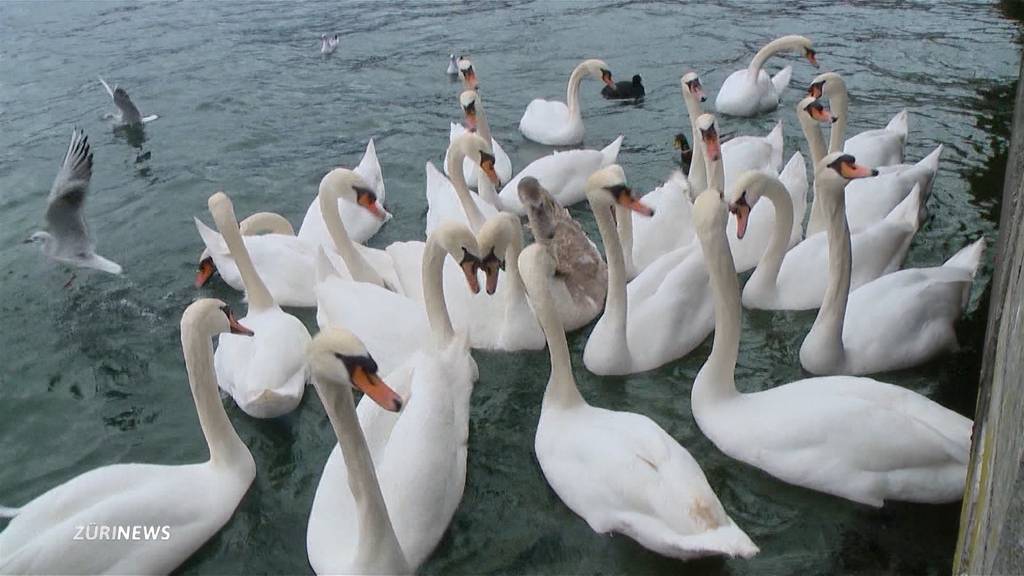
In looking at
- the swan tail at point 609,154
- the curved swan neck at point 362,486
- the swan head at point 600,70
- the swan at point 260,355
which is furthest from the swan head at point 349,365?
the swan head at point 600,70

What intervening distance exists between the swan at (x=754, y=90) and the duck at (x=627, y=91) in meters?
1.31

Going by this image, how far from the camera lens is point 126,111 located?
1314cm

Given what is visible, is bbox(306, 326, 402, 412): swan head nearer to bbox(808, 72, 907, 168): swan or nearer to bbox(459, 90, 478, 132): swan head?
bbox(808, 72, 907, 168): swan

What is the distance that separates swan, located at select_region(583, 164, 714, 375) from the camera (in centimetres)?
625

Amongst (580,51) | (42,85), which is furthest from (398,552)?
(42,85)

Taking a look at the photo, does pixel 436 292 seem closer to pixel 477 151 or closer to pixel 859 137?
pixel 477 151

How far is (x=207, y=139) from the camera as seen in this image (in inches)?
505

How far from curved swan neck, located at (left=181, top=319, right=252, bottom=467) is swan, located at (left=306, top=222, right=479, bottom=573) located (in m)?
0.70

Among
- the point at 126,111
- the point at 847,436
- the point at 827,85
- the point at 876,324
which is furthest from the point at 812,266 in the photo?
the point at 126,111

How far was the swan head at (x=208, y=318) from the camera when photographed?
5.32 m

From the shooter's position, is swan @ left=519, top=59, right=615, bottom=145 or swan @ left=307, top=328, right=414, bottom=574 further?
swan @ left=519, top=59, right=615, bottom=145

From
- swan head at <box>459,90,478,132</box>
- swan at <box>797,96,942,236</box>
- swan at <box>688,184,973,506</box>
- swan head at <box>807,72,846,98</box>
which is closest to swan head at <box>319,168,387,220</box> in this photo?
swan head at <box>459,90,478,132</box>

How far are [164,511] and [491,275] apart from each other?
261 cm

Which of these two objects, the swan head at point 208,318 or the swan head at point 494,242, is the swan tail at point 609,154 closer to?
the swan head at point 494,242
